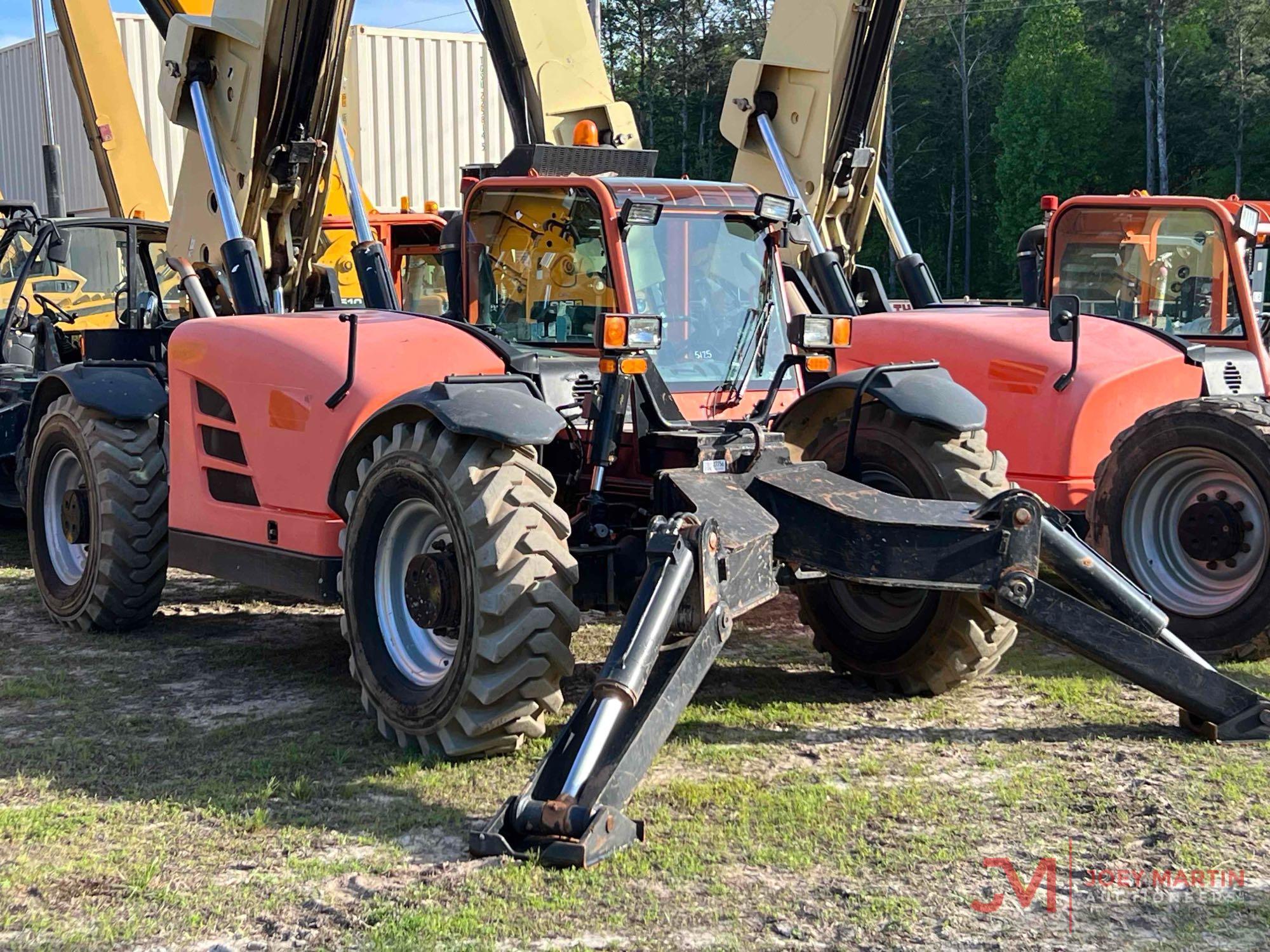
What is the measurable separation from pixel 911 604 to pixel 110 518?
3955 mm

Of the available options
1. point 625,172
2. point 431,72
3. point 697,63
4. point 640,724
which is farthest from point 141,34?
point 697,63

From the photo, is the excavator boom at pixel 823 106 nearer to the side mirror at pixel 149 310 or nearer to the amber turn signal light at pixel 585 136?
the amber turn signal light at pixel 585 136

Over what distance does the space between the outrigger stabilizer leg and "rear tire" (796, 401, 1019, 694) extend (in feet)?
1.76

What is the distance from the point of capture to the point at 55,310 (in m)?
11.1

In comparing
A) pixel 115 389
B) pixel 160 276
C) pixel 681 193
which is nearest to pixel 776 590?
pixel 681 193

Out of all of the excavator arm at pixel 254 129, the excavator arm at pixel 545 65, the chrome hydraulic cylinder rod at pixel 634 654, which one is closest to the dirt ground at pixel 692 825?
the chrome hydraulic cylinder rod at pixel 634 654

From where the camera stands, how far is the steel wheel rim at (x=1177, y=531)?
7105mm

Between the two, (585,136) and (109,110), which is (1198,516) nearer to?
(585,136)

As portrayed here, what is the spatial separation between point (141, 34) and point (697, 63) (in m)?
33.8

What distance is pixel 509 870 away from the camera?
4.31 metres

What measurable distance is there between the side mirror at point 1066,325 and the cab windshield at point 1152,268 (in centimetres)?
106

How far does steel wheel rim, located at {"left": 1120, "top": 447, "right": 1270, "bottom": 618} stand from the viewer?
7105mm

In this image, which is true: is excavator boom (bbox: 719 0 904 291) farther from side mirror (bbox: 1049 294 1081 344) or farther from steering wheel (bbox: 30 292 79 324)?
steering wheel (bbox: 30 292 79 324)

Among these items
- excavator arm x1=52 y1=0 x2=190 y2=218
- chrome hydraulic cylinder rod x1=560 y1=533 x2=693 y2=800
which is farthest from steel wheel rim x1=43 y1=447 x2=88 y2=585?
excavator arm x1=52 y1=0 x2=190 y2=218
